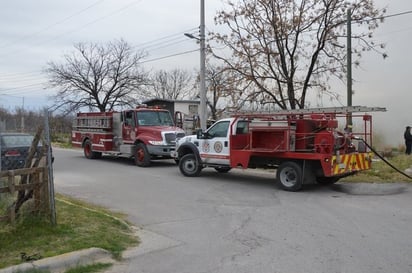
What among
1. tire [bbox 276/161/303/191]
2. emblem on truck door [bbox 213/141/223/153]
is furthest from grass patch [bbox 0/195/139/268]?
emblem on truck door [bbox 213/141/223/153]

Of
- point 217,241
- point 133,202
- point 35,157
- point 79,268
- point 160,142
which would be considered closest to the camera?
point 79,268

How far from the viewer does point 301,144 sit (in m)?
12.3

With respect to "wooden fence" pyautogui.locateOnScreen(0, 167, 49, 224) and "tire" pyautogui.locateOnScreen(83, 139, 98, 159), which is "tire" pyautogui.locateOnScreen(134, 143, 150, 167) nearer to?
"tire" pyautogui.locateOnScreen(83, 139, 98, 159)

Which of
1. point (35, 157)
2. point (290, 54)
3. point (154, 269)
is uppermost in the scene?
point (290, 54)

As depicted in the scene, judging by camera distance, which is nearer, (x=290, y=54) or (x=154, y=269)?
(x=154, y=269)

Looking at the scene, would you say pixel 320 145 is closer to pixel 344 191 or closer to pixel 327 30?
pixel 344 191

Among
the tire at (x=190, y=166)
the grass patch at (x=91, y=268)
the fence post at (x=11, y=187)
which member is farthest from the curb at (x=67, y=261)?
the tire at (x=190, y=166)

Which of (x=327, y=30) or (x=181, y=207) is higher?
(x=327, y=30)

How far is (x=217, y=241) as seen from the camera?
23.3 feet

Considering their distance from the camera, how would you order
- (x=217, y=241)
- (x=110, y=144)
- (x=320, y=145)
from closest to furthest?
1. (x=217, y=241)
2. (x=320, y=145)
3. (x=110, y=144)

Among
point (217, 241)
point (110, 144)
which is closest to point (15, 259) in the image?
point (217, 241)

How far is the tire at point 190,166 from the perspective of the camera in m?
15.2

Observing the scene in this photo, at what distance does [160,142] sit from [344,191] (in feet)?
27.7

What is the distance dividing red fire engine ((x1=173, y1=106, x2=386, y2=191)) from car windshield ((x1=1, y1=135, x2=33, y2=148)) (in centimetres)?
572
